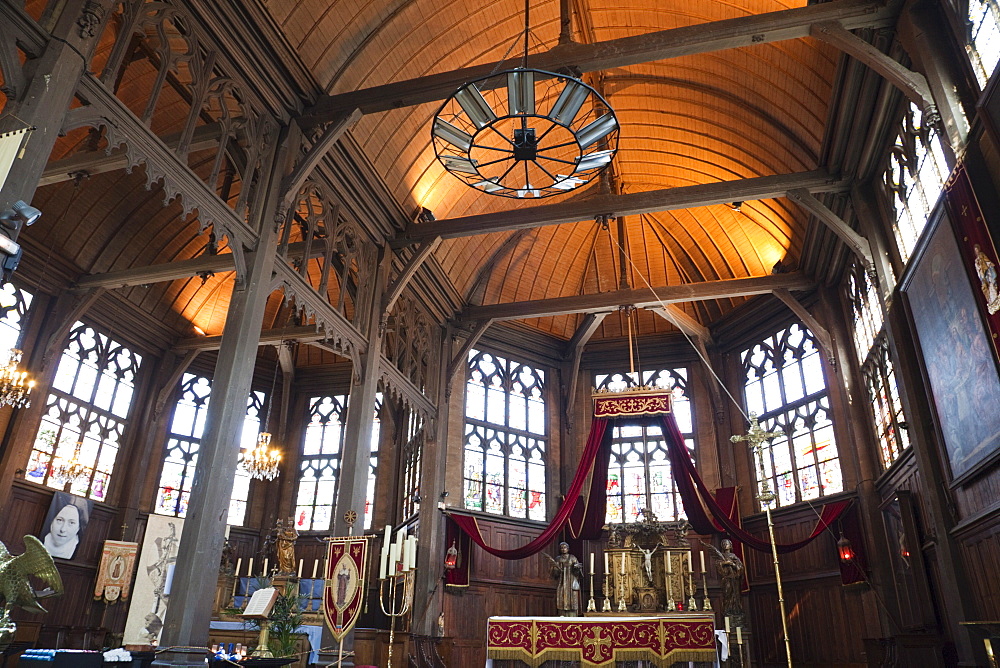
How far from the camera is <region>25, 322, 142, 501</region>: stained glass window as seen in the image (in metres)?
15.0

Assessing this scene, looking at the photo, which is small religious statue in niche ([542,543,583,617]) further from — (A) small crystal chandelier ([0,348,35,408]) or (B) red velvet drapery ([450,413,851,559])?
(A) small crystal chandelier ([0,348,35,408])

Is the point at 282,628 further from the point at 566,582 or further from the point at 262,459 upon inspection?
the point at 566,582

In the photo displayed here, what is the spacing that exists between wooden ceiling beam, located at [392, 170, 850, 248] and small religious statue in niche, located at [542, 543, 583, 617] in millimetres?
7022

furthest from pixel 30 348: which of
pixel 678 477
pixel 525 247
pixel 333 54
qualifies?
pixel 678 477

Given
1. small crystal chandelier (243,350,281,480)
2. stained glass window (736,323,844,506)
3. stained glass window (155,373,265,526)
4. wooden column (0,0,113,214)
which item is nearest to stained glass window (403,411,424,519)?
small crystal chandelier (243,350,281,480)

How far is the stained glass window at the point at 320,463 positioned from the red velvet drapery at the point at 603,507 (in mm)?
4724

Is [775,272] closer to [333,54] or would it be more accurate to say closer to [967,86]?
[967,86]

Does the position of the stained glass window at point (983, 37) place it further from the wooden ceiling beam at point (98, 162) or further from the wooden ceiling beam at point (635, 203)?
the wooden ceiling beam at point (98, 162)

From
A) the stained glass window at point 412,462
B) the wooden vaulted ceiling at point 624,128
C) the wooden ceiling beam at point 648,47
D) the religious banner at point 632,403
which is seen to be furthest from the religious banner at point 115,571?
the religious banner at point 632,403

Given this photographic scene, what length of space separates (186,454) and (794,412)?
15.1 metres

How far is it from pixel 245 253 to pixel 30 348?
292 inches

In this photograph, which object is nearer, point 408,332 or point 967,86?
point 967,86

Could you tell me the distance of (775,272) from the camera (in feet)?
53.1

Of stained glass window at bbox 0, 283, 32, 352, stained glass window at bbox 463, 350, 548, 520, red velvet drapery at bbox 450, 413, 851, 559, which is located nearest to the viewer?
stained glass window at bbox 0, 283, 32, 352
